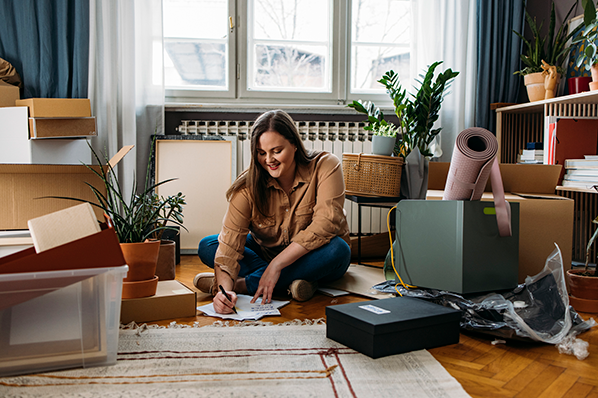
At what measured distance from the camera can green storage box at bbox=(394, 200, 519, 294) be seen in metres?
1.52

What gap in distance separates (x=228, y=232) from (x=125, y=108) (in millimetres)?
1480

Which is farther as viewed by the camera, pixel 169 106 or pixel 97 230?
pixel 169 106

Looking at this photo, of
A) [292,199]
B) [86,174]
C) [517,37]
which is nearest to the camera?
[292,199]

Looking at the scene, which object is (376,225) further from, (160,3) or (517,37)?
(160,3)

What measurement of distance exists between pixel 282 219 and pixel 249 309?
0.41 meters

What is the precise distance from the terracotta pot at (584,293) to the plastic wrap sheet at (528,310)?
0.21 meters

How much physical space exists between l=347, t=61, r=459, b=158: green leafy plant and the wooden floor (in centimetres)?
157

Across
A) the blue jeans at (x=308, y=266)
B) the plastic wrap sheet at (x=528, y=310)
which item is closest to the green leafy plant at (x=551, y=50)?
the plastic wrap sheet at (x=528, y=310)

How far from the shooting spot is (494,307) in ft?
4.49

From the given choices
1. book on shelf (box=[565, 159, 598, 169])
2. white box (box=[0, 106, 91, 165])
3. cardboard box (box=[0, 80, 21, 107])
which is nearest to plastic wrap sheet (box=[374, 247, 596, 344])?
book on shelf (box=[565, 159, 598, 169])

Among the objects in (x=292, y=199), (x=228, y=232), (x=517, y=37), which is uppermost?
(x=517, y=37)

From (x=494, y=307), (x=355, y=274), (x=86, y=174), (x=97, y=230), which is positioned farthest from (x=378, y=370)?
(x=86, y=174)

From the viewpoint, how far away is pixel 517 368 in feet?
3.67

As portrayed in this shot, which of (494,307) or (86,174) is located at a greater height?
(86,174)
